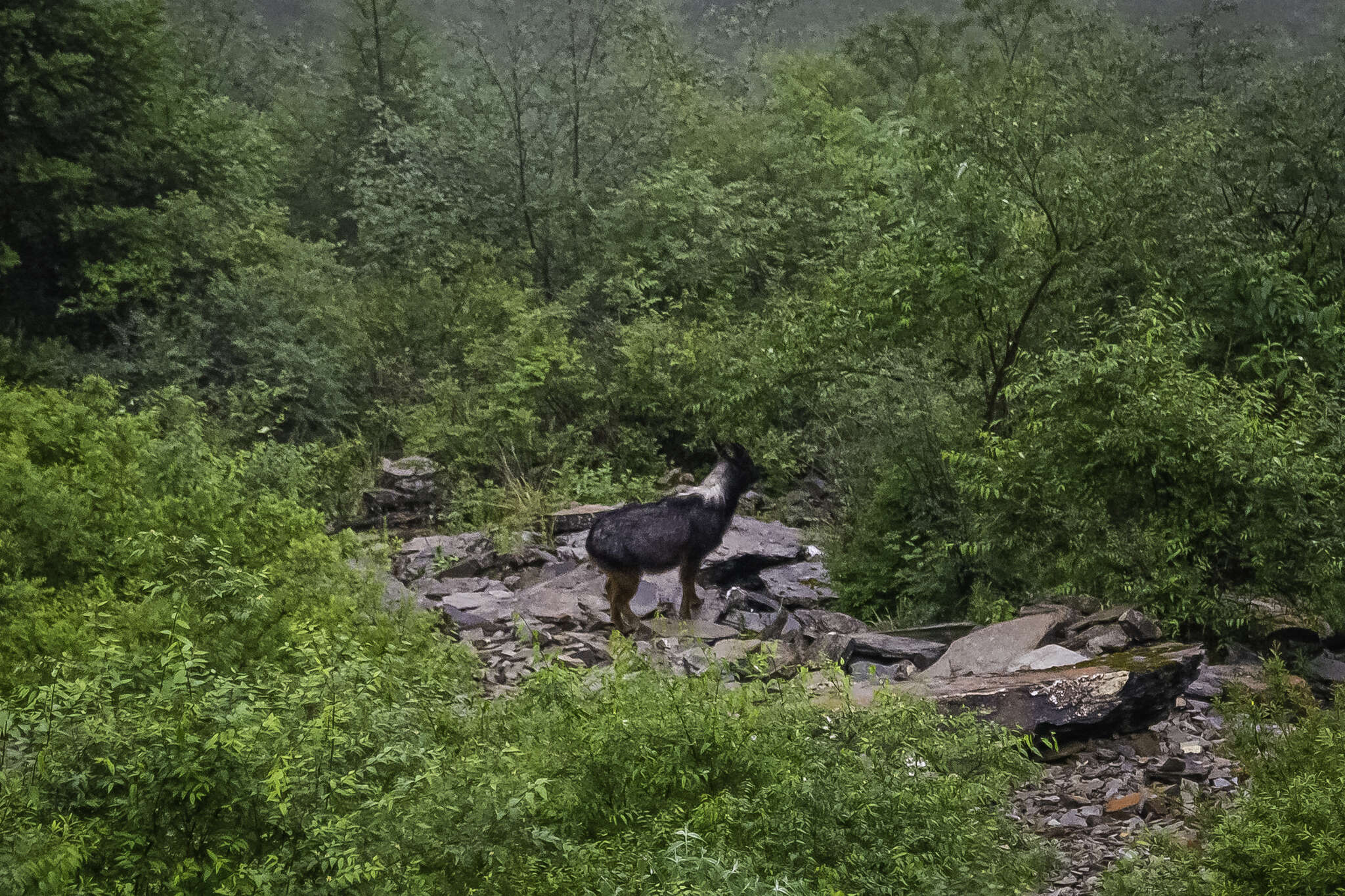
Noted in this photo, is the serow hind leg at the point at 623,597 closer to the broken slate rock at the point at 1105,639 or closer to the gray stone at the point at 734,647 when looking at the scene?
the gray stone at the point at 734,647

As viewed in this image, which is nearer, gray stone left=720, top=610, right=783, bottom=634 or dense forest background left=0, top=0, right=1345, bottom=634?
dense forest background left=0, top=0, right=1345, bottom=634

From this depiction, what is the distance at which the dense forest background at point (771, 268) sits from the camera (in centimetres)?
791

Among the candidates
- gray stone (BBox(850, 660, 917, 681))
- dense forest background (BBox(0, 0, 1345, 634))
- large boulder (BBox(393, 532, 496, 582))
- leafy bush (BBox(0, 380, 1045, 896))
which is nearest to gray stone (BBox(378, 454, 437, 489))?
dense forest background (BBox(0, 0, 1345, 634))

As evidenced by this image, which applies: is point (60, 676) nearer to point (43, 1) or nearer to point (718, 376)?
point (718, 376)

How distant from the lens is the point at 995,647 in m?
7.61

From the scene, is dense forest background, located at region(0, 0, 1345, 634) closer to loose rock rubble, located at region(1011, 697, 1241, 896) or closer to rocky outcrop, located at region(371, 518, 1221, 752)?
rocky outcrop, located at region(371, 518, 1221, 752)

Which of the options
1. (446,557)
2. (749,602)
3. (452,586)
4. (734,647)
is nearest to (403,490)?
(446,557)

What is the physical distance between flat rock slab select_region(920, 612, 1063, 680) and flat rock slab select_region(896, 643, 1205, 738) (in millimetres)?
721

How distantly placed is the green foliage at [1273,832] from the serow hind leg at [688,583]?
5413 mm

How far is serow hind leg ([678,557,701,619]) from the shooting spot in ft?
32.9

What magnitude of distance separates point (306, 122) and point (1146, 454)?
24.9 metres

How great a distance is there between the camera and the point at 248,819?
357 centimetres

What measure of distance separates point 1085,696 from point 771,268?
13053 millimetres

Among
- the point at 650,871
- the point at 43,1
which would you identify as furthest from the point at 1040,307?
the point at 43,1
